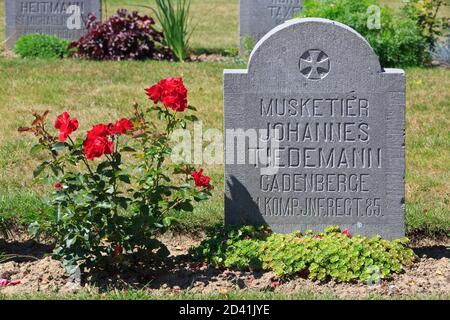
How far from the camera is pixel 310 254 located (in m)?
6.16

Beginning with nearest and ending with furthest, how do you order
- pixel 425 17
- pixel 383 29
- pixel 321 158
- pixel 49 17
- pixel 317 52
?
pixel 317 52 < pixel 321 158 < pixel 383 29 < pixel 425 17 < pixel 49 17

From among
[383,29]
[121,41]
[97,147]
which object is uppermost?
[383,29]

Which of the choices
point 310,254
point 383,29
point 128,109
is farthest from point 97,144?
point 383,29

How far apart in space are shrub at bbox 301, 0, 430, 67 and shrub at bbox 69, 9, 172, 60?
1.89 m

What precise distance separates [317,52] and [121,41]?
6.02 metres

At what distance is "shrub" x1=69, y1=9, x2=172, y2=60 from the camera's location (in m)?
12.1

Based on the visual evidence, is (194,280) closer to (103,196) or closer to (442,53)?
(103,196)

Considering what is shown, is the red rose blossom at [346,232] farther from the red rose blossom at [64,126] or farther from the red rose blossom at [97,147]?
the red rose blossom at [64,126]

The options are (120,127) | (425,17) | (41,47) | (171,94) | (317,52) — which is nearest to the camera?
(120,127)

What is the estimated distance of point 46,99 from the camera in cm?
997

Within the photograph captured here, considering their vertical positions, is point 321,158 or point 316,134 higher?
point 316,134

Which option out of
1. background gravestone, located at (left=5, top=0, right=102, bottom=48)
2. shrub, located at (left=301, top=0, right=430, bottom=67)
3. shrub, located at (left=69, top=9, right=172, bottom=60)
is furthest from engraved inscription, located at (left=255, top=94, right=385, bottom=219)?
background gravestone, located at (left=5, top=0, right=102, bottom=48)

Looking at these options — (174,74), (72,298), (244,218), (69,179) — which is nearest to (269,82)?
(244,218)

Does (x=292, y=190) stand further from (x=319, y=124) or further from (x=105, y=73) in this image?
(x=105, y=73)
